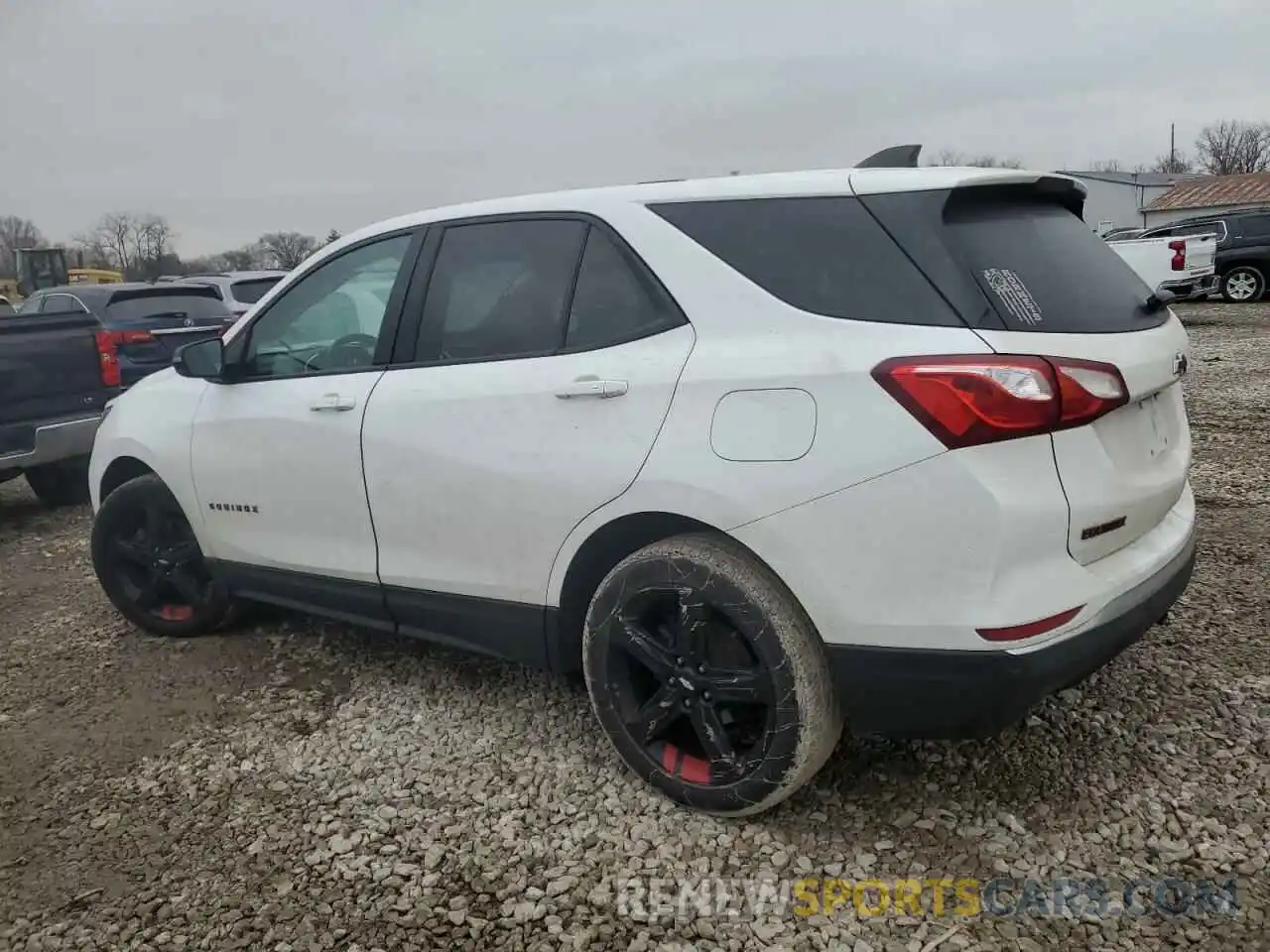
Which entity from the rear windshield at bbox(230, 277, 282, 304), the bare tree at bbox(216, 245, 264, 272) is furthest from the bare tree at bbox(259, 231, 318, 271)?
the rear windshield at bbox(230, 277, 282, 304)

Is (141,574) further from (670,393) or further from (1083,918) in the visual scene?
(1083,918)

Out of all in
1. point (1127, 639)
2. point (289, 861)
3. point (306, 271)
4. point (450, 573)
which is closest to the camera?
point (1127, 639)

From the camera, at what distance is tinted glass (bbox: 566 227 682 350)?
2711 millimetres

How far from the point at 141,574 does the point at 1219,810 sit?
4.12m

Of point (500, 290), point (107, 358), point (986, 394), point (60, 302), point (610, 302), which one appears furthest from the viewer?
point (60, 302)

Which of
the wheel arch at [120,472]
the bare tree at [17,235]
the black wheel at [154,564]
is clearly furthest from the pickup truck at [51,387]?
the bare tree at [17,235]

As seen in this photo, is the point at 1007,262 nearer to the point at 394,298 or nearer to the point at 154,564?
the point at 394,298

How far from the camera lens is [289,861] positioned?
2.65m

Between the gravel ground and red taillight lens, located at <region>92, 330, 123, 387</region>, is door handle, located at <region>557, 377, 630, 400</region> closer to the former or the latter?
the gravel ground

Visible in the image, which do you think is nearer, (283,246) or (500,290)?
(500,290)

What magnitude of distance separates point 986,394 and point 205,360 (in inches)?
116

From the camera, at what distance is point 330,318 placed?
3705 millimetres

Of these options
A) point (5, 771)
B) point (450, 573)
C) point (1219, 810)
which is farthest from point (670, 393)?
point (5, 771)

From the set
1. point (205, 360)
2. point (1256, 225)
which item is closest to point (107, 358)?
point (205, 360)
